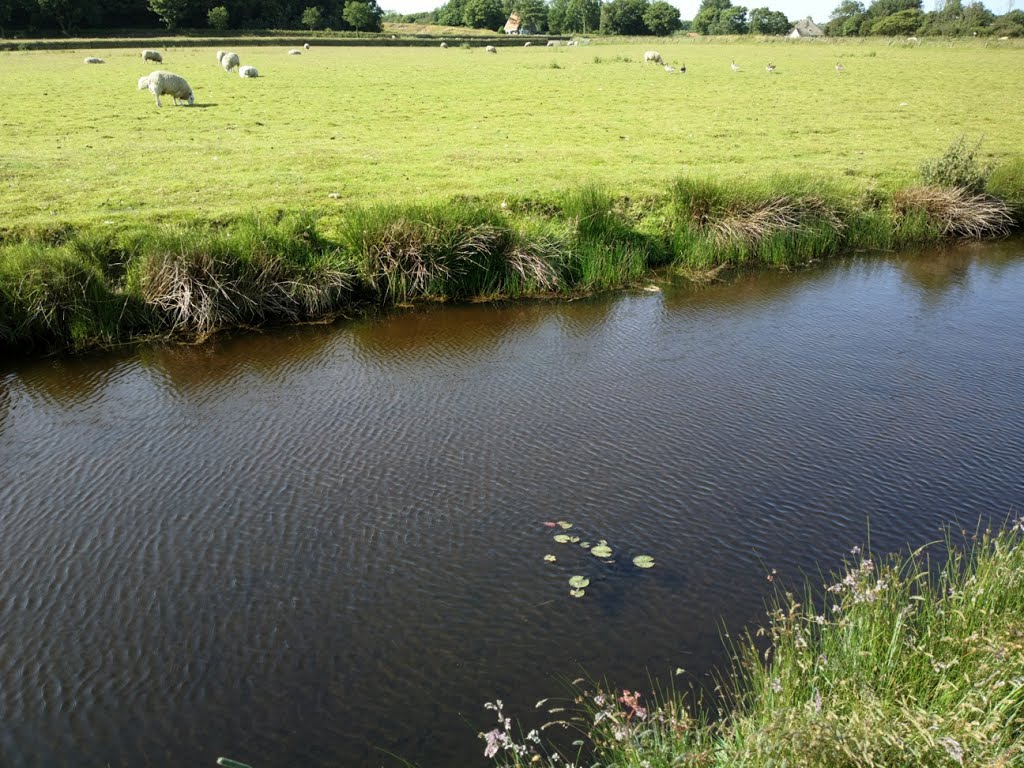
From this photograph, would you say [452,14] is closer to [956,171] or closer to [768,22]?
[768,22]

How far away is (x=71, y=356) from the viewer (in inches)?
372

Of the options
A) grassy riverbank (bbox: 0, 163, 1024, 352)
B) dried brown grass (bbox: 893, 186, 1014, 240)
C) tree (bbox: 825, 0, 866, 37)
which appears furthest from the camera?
tree (bbox: 825, 0, 866, 37)

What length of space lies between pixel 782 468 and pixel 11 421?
25.6ft

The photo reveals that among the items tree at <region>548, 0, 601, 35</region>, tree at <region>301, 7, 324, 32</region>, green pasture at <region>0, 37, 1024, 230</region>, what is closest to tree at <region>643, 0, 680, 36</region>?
tree at <region>548, 0, 601, 35</region>

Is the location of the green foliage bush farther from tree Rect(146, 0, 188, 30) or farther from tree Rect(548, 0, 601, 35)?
tree Rect(548, 0, 601, 35)

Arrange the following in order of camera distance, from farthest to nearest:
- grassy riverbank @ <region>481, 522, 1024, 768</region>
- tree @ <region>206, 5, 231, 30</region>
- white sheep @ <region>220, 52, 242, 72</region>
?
tree @ <region>206, 5, 231, 30</region> < white sheep @ <region>220, 52, 242, 72</region> < grassy riverbank @ <region>481, 522, 1024, 768</region>

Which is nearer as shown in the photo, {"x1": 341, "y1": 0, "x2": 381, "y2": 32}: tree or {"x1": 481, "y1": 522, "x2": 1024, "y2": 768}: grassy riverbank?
{"x1": 481, "y1": 522, "x2": 1024, "y2": 768}: grassy riverbank

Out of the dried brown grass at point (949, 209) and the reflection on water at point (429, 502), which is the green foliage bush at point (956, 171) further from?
the reflection on water at point (429, 502)

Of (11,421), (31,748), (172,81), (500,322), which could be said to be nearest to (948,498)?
(500,322)

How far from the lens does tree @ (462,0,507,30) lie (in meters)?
102

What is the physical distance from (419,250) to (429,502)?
17.9 feet

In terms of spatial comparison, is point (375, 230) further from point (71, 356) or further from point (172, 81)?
point (172, 81)

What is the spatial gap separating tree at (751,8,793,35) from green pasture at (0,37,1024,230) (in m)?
87.1

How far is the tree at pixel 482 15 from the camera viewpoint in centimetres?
10150
